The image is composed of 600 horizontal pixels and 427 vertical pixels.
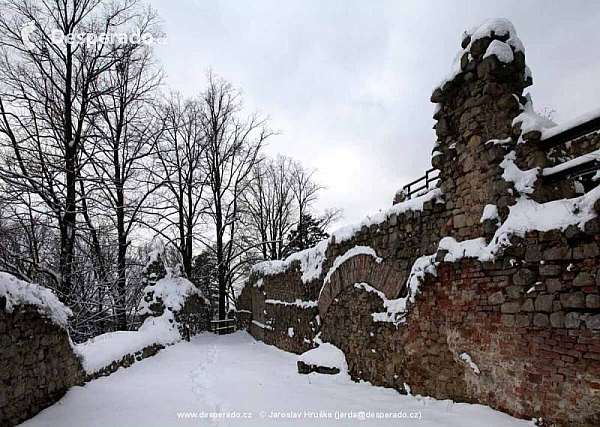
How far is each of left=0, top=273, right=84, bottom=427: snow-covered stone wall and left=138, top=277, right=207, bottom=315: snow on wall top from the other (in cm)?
888

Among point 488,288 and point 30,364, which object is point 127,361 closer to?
point 30,364

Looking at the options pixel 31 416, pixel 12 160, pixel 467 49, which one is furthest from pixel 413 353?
pixel 12 160

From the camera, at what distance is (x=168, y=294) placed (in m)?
14.9

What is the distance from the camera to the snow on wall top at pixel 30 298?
4.33 metres

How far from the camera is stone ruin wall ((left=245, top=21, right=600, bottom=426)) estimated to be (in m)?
3.55

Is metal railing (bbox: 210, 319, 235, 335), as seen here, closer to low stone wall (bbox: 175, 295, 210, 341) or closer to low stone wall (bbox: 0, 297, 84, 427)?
low stone wall (bbox: 175, 295, 210, 341)

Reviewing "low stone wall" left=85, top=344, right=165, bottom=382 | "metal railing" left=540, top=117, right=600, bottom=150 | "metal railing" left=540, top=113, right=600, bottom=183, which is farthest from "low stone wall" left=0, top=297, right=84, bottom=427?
"metal railing" left=540, top=117, right=600, bottom=150

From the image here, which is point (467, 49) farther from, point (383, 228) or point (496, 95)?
point (383, 228)

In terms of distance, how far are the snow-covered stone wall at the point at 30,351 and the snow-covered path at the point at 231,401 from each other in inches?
8.0

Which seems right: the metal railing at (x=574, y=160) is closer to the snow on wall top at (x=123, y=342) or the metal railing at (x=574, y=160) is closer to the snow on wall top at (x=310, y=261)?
the snow on wall top at (x=310, y=261)

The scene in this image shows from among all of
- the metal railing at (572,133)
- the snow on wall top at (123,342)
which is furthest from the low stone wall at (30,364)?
the metal railing at (572,133)

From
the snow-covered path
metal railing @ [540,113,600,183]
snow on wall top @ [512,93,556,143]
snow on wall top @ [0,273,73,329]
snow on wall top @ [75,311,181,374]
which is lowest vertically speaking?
the snow-covered path

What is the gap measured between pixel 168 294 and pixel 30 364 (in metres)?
10.4

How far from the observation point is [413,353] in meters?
5.73
